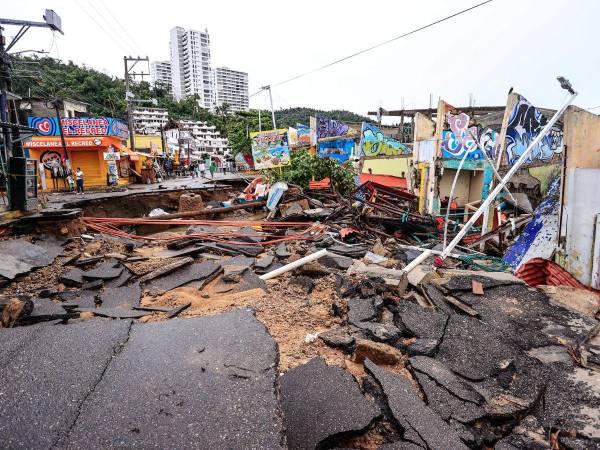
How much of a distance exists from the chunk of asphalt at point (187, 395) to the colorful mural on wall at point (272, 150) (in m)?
12.6

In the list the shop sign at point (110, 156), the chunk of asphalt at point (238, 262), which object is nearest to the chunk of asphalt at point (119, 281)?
the chunk of asphalt at point (238, 262)

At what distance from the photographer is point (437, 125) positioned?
38.2ft

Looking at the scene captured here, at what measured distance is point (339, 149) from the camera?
27219mm

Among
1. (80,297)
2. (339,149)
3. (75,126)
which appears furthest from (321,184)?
(75,126)

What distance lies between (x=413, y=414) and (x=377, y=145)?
55.6ft

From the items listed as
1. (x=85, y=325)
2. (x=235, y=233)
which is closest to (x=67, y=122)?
(x=235, y=233)

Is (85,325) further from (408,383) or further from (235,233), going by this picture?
(235,233)

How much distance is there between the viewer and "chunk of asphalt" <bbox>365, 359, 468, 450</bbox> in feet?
7.70

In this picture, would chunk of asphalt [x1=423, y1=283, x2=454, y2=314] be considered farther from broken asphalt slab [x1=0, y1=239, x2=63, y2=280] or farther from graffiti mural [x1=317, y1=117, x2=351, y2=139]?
graffiti mural [x1=317, y1=117, x2=351, y2=139]

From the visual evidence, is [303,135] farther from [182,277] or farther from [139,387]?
[139,387]

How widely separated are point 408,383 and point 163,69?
16711 cm

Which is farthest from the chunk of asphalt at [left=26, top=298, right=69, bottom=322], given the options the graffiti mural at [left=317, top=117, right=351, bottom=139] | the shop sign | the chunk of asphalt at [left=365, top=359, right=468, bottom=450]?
the graffiti mural at [left=317, top=117, right=351, bottom=139]

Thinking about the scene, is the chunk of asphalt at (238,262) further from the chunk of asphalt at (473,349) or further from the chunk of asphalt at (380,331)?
the chunk of asphalt at (473,349)

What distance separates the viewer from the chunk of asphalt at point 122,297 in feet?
16.2
